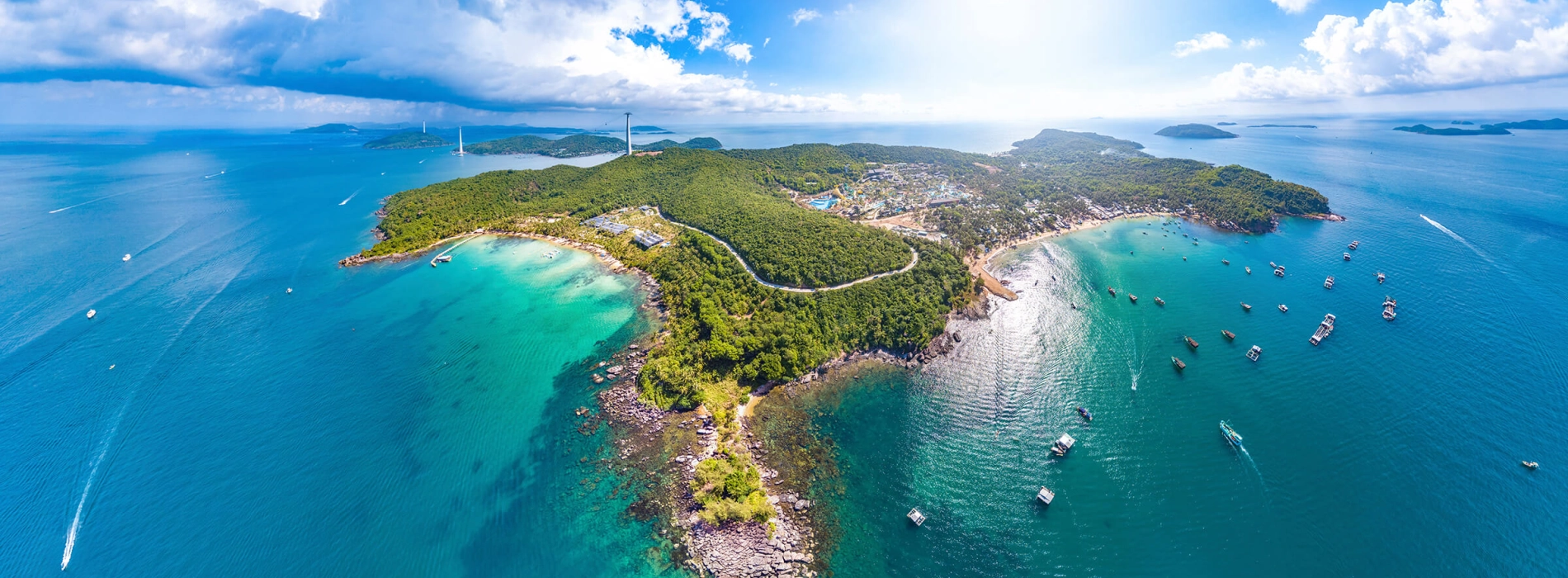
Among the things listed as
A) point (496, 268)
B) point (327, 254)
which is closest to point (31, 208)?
point (327, 254)

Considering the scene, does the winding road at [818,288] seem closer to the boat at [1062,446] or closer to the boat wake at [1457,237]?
the boat at [1062,446]

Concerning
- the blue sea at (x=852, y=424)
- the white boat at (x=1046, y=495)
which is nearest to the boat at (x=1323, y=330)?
the blue sea at (x=852, y=424)

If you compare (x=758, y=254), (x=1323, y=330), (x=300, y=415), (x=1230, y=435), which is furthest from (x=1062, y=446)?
(x=300, y=415)

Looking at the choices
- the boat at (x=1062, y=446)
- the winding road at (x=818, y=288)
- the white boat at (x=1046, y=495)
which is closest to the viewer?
the white boat at (x=1046, y=495)

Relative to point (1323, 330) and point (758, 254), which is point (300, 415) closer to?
point (758, 254)

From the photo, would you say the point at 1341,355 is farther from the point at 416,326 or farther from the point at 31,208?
the point at 31,208
